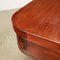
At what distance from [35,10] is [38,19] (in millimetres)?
127

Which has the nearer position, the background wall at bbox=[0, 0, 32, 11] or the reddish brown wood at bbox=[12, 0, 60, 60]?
the reddish brown wood at bbox=[12, 0, 60, 60]

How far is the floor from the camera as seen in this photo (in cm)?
144

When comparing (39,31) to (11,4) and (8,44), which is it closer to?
(8,44)

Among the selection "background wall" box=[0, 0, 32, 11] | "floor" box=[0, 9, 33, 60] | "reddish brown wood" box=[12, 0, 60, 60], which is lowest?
"floor" box=[0, 9, 33, 60]

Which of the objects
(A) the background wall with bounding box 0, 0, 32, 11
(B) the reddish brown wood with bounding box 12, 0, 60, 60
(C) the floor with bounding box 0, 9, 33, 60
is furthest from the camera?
(A) the background wall with bounding box 0, 0, 32, 11

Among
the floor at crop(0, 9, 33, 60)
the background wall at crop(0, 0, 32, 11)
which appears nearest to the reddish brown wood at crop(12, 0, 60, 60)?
the floor at crop(0, 9, 33, 60)

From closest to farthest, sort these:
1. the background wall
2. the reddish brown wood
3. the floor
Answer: the reddish brown wood → the floor → the background wall

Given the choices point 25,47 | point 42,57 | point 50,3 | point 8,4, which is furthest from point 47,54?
point 8,4

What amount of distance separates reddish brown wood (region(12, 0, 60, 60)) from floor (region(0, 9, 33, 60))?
1.70ft

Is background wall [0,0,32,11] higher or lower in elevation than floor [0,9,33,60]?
higher

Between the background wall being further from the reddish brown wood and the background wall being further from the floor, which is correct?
the reddish brown wood

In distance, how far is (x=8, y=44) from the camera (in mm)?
1608

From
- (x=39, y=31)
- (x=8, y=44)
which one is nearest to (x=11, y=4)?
(x=8, y=44)

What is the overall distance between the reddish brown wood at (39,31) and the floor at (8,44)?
0.52 metres
